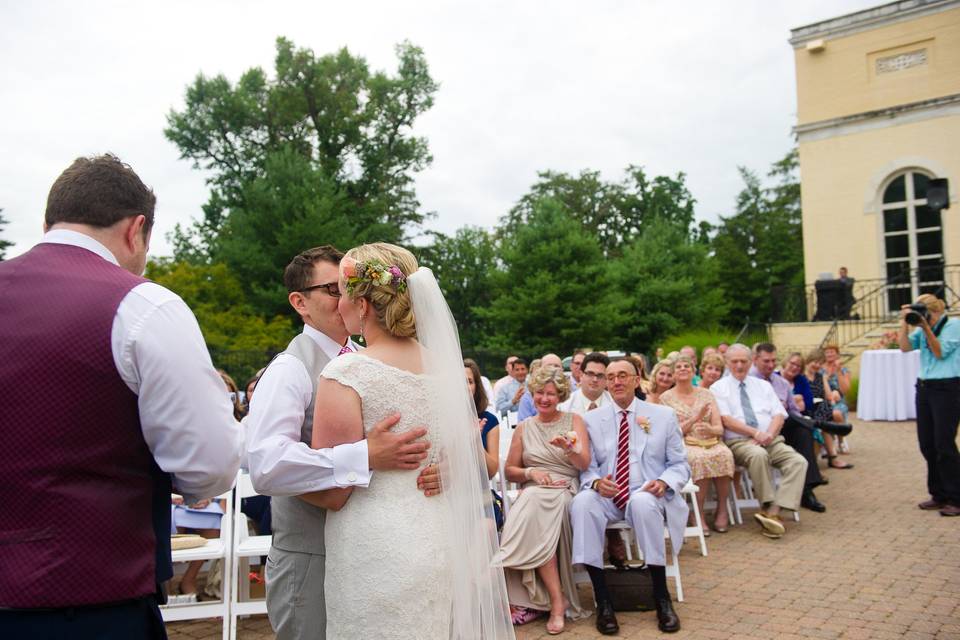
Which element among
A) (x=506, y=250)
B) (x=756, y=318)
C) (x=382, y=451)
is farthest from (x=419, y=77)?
(x=382, y=451)

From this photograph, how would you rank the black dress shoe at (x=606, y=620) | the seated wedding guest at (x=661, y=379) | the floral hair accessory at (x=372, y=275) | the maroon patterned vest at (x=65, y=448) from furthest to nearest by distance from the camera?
1. the seated wedding guest at (x=661, y=379)
2. the black dress shoe at (x=606, y=620)
3. the floral hair accessory at (x=372, y=275)
4. the maroon patterned vest at (x=65, y=448)

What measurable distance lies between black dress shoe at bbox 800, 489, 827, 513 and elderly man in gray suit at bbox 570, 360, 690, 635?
291 centimetres

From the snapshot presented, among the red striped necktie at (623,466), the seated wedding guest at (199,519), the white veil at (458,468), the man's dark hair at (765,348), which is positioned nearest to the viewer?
the white veil at (458,468)

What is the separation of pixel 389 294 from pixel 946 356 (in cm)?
695

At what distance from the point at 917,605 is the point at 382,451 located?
458cm

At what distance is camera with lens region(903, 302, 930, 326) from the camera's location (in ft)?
24.2

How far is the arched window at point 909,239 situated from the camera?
20141 mm

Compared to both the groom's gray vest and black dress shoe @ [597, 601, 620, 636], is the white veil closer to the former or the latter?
the groom's gray vest

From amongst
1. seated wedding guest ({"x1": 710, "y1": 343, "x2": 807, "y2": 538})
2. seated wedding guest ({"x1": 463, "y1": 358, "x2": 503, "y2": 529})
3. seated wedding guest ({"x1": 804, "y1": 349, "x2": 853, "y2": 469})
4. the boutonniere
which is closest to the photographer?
seated wedding guest ({"x1": 710, "y1": 343, "x2": 807, "y2": 538})

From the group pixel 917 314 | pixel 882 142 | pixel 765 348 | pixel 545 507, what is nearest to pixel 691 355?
pixel 765 348

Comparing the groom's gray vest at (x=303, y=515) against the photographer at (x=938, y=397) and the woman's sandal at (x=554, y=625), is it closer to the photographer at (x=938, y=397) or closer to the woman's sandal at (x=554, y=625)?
the woman's sandal at (x=554, y=625)

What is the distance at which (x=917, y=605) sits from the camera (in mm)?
5062

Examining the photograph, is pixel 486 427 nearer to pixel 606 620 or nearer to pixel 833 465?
pixel 606 620

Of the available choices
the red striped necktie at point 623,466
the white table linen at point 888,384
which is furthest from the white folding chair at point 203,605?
the white table linen at point 888,384
